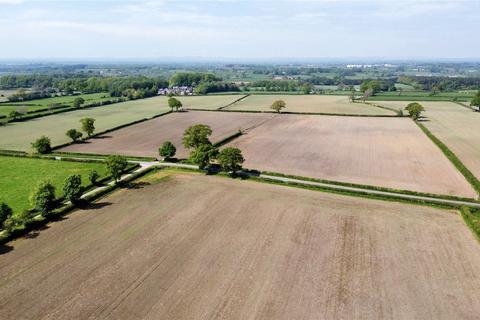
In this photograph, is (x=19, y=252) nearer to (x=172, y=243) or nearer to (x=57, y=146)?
(x=172, y=243)

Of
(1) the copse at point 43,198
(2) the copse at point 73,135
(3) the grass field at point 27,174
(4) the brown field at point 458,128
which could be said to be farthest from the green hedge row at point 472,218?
(2) the copse at point 73,135

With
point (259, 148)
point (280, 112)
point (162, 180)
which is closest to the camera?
point (162, 180)

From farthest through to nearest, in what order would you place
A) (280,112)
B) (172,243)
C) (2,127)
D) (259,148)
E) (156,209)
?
(280,112) → (2,127) → (259,148) → (156,209) → (172,243)

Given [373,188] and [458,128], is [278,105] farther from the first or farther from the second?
[373,188]

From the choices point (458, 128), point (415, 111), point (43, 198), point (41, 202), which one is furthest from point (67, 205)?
point (415, 111)

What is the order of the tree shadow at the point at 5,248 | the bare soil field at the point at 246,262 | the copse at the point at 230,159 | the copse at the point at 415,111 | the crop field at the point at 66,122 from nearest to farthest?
the bare soil field at the point at 246,262
the tree shadow at the point at 5,248
the copse at the point at 230,159
the crop field at the point at 66,122
the copse at the point at 415,111

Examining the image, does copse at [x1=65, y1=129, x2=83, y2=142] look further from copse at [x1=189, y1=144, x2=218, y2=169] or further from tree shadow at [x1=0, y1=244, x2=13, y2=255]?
tree shadow at [x1=0, y1=244, x2=13, y2=255]

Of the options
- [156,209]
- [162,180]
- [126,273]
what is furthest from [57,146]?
[126,273]

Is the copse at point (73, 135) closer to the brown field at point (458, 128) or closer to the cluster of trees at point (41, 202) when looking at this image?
the cluster of trees at point (41, 202)
